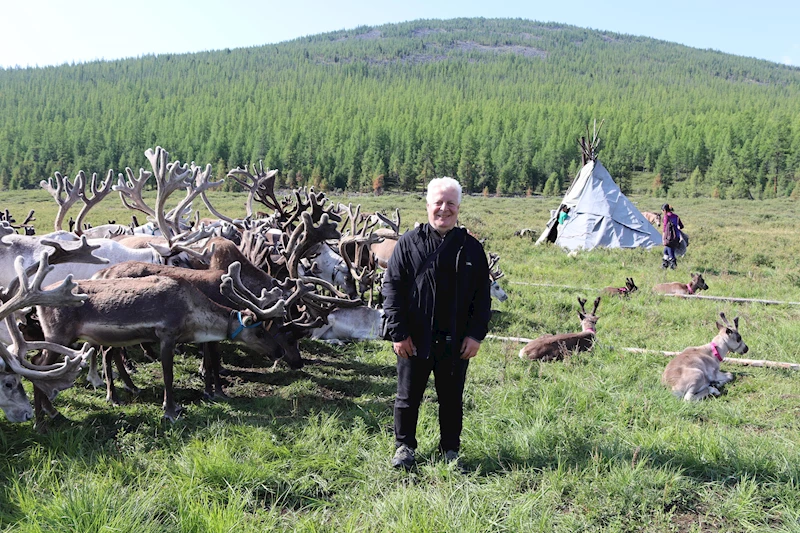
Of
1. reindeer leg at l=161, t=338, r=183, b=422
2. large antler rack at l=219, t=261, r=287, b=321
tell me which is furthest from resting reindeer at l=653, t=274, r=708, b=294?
reindeer leg at l=161, t=338, r=183, b=422

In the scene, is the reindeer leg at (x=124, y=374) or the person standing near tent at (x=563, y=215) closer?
the reindeer leg at (x=124, y=374)

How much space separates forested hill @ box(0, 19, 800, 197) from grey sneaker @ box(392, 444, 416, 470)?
6031cm

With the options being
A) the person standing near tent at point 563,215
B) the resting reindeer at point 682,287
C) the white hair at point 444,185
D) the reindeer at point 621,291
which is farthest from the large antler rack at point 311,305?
the person standing near tent at point 563,215

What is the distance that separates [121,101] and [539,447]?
399 feet

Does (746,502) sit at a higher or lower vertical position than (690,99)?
lower

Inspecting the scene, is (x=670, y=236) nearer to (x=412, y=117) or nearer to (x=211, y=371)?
(x=211, y=371)

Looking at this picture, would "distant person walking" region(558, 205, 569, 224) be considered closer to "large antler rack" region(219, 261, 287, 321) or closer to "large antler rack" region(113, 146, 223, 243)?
"large antler rack" region(113, 146, 223, 243)

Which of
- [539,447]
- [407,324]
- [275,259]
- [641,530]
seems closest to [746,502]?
[641,530]

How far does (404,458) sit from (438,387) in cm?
59

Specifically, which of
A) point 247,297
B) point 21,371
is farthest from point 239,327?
point 21,371

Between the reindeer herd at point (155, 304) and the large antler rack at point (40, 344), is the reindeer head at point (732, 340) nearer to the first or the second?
the reindeer herd at point (155, 304)

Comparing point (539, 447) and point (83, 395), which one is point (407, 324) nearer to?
point (539, 447)

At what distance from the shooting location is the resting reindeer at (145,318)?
493 cm

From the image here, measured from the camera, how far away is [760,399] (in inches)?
230
